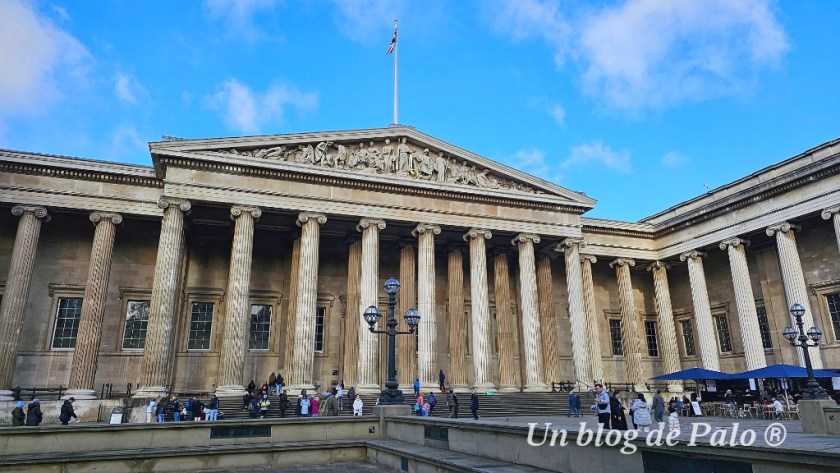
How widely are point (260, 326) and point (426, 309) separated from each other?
920 cm

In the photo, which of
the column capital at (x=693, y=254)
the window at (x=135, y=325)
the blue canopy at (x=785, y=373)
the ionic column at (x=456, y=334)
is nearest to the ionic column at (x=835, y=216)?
the blue canopy at (x=785, y=373)

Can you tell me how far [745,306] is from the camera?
2905cm

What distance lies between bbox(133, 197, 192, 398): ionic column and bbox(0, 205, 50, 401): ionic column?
17.0 ft

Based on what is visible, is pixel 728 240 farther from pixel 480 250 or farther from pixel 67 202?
pixel 67 202

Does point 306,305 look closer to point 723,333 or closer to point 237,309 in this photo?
point 237,309

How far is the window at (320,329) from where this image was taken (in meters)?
29.3

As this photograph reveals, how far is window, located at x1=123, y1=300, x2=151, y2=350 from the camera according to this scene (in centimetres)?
2720

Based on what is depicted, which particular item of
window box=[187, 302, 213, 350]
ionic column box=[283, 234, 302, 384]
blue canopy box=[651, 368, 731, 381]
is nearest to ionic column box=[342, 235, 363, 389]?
ionic column box=[283, 234, 302, 384]

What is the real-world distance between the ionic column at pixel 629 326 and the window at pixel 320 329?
58.0 ft

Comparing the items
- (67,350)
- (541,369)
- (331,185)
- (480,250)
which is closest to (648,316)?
(541,369)

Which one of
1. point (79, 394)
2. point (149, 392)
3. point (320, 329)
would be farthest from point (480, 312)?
point (79, 394)

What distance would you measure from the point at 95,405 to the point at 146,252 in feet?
29.8

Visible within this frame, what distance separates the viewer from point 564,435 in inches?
308

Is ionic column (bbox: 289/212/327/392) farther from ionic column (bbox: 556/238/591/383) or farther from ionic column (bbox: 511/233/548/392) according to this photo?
ionic column (bbox: 556/238/591/383)
